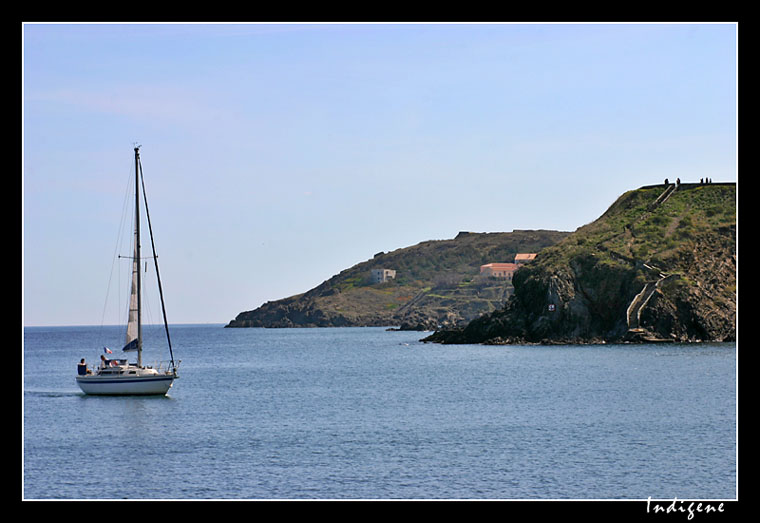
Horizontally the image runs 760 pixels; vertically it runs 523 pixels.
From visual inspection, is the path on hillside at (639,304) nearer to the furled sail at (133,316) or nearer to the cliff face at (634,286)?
the cliff face at (634,286)

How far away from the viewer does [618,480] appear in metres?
38.8

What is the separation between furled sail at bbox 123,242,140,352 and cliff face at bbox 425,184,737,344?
279 feet

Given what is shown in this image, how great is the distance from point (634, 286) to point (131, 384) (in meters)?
90.4

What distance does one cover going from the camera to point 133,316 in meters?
69.1

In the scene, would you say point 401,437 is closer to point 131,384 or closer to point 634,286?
point 131,384

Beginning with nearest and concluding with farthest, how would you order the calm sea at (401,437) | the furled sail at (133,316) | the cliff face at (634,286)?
the calm sea at (401,437)
the furled sail at (133,316)
the cliff face at (634,286)

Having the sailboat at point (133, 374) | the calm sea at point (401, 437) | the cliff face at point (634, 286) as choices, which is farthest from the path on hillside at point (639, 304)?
the sailboat at point (133, 374)

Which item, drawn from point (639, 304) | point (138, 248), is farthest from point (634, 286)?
point (138, 248)

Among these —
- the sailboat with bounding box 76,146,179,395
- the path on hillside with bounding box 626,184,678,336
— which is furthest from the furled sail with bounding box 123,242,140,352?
the path on hillside with bounding box 626,184,678,336

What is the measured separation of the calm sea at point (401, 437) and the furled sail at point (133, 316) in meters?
4.22

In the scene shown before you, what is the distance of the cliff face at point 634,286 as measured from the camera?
135 m

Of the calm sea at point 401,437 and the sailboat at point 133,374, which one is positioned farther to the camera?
the sailboat at point 133,374
